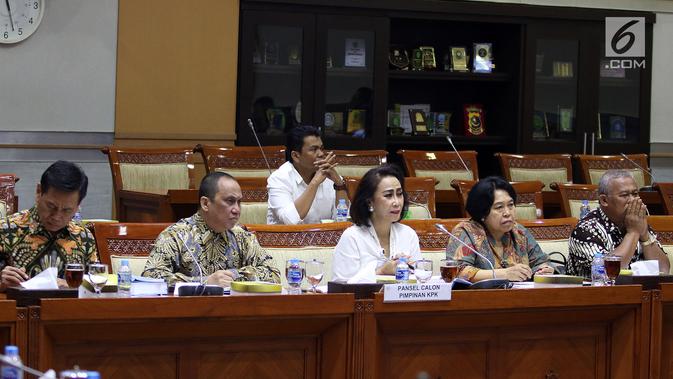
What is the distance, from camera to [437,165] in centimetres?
753

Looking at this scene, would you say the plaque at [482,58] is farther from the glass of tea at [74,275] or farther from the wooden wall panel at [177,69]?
the glass of tea at [74,275]

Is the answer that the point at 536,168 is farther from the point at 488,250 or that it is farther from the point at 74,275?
the point at 74,275

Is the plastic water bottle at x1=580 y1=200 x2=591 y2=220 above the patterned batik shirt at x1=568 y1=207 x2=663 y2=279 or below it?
above

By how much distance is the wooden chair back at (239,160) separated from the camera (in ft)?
22.5

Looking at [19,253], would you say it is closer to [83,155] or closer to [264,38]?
[83,155]

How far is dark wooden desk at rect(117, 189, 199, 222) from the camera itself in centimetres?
632

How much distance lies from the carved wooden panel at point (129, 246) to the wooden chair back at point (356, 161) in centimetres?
311

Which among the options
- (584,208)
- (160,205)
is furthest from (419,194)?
(160,205)

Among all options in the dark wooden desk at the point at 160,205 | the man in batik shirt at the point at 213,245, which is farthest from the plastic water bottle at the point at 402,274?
the dark wooden desk at the point at 160,205

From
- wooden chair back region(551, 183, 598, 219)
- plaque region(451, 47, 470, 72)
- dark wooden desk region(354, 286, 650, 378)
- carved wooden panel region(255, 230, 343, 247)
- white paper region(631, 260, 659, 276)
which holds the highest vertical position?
plaque region(451, 47, 470, 72)

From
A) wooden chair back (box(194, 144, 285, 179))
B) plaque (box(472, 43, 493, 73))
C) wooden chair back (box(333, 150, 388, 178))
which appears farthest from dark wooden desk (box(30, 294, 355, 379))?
plaque (box(472, 43, 493, 73))

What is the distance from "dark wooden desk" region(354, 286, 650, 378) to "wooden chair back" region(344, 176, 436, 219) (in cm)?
234

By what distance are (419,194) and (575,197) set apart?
0.92 meters

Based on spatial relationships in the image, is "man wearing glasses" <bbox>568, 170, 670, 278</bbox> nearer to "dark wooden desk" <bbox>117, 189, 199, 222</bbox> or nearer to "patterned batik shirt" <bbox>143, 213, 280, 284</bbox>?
"patterned batik shirt" <bbox>143, 213, 280, 284</bbox>
